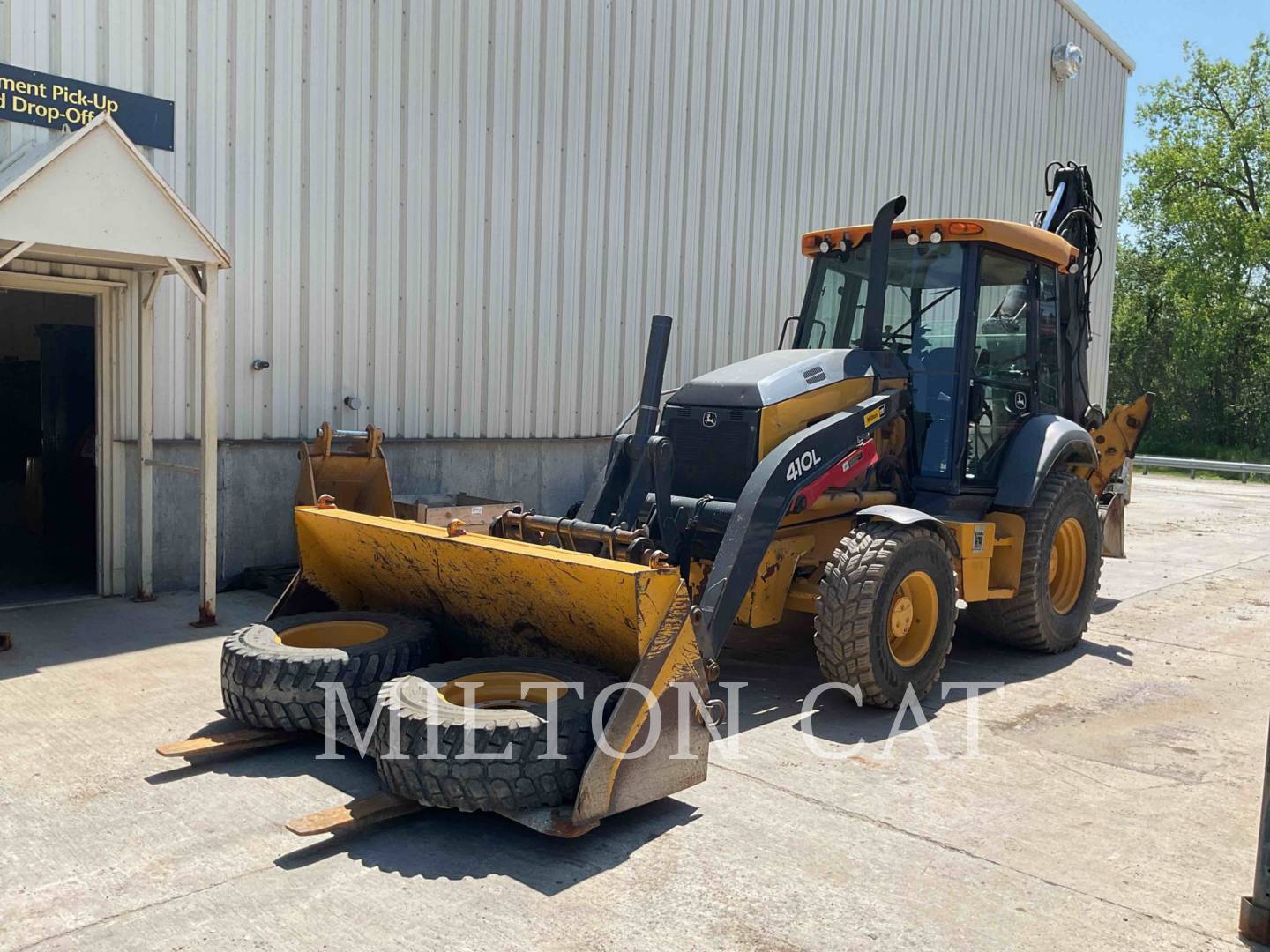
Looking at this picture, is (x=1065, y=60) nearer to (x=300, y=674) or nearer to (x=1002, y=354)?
(x=1002, y=354)

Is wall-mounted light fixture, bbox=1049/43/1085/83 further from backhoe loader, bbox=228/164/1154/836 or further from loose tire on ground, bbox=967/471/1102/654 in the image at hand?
loose tire on ground, bbox=967/471/1102/654

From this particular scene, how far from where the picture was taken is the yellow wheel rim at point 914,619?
588 centimetres

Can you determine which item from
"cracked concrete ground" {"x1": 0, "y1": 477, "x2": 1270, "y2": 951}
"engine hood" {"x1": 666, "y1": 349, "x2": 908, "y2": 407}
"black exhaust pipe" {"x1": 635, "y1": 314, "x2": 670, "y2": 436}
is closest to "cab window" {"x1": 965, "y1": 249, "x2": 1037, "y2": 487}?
"engine hood" {"x1": 666, "y1": 349, "x2": 908, "y2": 407}

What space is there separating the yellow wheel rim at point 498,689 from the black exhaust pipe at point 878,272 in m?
3.26

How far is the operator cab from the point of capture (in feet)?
22.6

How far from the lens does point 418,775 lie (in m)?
4.05

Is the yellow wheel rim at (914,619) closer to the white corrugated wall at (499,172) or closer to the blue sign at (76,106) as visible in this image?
the white corrugated wall at (499,172)

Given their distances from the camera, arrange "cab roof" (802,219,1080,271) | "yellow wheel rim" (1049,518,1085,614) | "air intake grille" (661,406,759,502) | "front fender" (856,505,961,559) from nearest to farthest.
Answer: "front fender" (856,505,961,559) → "air intake grille" (661,406,759,502) → "cab roof" (802,219,1080,271) → "yellow wheel rim" (1049,518,1085,614)

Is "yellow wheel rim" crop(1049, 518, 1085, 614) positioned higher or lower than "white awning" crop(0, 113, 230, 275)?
lower

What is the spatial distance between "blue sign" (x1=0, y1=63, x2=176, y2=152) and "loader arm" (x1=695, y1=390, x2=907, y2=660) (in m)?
4.78

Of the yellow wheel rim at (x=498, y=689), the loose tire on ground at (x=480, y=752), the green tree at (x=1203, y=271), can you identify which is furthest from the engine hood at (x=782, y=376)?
the green tree at (x=1203, y=271)

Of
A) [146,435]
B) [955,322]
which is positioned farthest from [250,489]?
[955,322]

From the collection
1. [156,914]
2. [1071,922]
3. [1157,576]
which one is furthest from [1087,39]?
[156,914]

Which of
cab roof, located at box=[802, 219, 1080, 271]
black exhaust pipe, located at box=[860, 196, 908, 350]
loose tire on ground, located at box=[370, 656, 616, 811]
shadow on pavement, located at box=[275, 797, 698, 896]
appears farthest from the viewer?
cab roof, located at box=[802, 219, 1080, 271]
